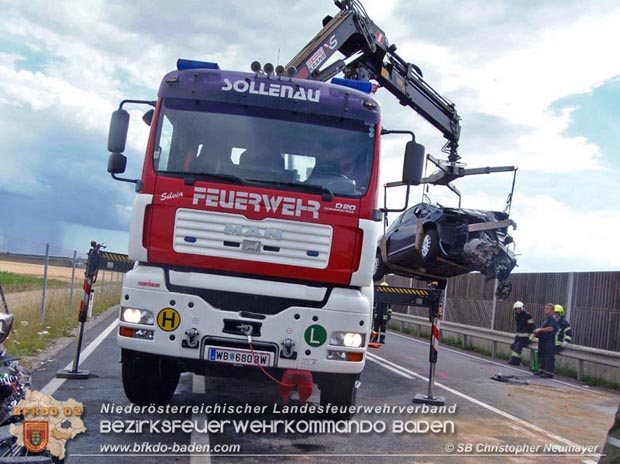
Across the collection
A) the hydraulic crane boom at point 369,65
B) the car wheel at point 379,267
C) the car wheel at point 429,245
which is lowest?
the car wheel at point 379,267

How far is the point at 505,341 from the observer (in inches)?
649

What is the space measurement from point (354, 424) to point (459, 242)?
485 cm

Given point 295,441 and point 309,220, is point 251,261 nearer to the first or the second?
point 309,220

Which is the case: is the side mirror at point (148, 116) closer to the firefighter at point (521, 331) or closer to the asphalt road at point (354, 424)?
the asphalt road at point (354, 424)

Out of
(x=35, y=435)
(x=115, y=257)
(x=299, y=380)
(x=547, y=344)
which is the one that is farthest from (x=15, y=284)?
(x=35, y=435)

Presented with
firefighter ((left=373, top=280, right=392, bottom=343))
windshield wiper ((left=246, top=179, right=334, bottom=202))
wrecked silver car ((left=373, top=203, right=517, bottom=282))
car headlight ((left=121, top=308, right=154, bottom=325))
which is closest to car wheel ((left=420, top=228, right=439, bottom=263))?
wrecked silver car ((left=373, top=203, right=517, bottom=282))

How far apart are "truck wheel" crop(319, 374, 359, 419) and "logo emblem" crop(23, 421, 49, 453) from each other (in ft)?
9.74

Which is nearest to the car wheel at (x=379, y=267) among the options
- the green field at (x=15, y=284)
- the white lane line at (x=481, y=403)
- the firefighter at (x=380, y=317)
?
the firefighter at (x=380, y=317)

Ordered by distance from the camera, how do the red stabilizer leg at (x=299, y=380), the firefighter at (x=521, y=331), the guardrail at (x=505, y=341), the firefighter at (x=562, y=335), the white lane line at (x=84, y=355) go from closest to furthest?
the red stabilizer leg at (x=299, y=380), the white lane line at (x=84, y=355), the guardrail at (x=505, y=341), the firefighter at (x=562, y=335), the firefighter at (x=521, y=331)

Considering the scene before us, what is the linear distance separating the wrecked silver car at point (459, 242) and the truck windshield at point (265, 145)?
4923 mm

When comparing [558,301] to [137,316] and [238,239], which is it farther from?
[137,316]

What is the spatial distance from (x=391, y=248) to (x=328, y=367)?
751 centimetres

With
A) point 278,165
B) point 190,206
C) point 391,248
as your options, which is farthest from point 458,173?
point 190,206

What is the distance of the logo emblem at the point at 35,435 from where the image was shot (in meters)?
3.26
